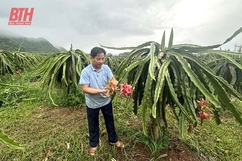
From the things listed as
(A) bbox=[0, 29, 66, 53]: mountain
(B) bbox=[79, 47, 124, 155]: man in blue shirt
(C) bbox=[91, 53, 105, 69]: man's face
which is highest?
(A) bbox=[0, 29, 66, 53]: mountain

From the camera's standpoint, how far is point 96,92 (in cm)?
226

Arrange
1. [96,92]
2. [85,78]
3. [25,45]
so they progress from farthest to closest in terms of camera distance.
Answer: [25,45] < [85,78] < [96,92]

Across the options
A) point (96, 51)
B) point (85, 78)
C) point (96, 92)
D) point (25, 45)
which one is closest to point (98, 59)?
point (96, 51)

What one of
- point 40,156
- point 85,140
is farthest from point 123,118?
point 40,156

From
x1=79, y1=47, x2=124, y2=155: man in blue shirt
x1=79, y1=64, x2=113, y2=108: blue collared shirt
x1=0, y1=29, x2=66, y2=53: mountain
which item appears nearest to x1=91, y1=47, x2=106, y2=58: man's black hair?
x1=79, y1=47, x2=124, y2=155: man in blue shirt

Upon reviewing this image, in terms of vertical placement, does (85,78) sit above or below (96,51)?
below

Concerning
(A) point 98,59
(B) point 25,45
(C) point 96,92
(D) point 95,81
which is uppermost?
(B) point 25,45

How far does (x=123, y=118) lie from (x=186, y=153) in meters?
1.39

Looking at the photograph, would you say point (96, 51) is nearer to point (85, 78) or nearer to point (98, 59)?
point (98, 59)

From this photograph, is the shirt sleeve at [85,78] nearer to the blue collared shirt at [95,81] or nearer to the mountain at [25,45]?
the blue collared shirt at [95,81]

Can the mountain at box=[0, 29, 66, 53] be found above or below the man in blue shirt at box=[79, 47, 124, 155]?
above

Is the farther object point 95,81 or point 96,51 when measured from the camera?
point 95,81

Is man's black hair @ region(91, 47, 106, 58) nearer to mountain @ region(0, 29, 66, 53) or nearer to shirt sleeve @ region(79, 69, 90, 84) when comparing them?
shirt sleeve @ region(79, 69, 90, 84)

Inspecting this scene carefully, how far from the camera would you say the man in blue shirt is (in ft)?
7.70
